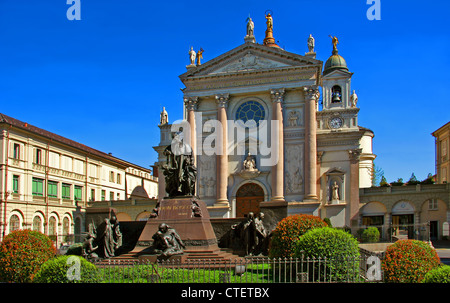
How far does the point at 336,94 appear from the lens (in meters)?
47.1

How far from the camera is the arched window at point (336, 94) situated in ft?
154

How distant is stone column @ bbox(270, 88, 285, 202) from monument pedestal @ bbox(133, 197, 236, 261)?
75.9 feet

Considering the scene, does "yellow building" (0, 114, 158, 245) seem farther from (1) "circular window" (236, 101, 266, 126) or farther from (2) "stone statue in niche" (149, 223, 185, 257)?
(2) "stone statue in niche" (149, 223, 185, 257)

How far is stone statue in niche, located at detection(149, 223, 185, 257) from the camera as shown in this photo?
634 inches

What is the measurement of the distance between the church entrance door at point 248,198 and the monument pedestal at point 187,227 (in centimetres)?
2457

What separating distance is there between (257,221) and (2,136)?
3279 centimetres

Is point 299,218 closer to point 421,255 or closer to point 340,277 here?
point 340,277

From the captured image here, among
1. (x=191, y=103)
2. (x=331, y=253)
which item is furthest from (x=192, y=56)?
(x=331, y=253)

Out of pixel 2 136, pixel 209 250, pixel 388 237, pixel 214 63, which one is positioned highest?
pixel 214 63

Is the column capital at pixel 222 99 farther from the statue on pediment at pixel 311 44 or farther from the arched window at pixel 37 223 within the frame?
the arched window at pixel 37 223

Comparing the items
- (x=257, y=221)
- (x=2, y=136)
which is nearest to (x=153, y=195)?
(x=2, y=136)

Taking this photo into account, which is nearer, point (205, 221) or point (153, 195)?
point (205, 221)

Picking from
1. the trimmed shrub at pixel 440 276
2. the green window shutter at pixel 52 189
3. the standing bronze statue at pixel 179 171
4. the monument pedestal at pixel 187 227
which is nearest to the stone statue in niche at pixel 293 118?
the standing bronze statue at pixel 179 171
